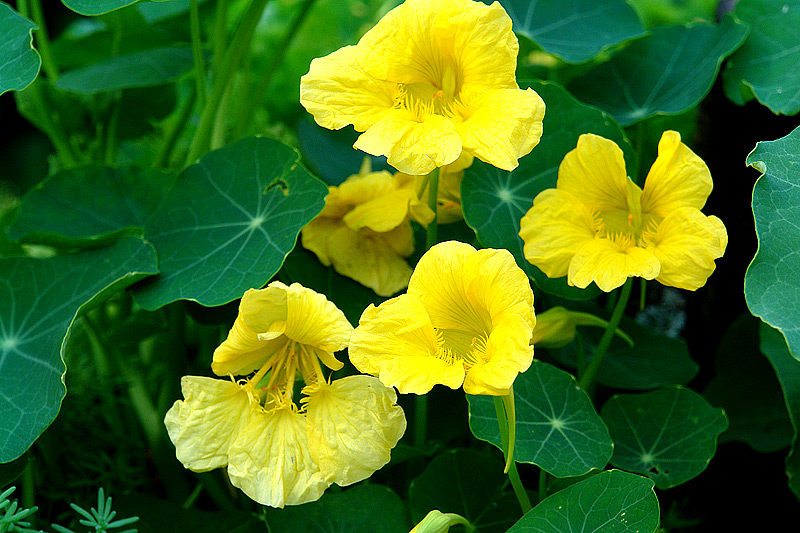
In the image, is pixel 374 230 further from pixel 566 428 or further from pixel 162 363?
pixel 162 363

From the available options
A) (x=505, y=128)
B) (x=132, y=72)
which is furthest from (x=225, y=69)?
(x=505, y=128)

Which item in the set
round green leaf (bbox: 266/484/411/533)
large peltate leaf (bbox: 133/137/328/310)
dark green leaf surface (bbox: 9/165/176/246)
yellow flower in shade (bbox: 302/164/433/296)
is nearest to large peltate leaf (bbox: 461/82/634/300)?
yellow flower in shade (bbox: 302/164/433/296)

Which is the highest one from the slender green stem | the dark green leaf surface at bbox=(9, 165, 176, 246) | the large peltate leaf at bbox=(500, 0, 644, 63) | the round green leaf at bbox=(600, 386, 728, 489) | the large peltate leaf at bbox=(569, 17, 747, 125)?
the slender green stem

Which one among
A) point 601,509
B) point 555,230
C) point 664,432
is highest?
point 555,230

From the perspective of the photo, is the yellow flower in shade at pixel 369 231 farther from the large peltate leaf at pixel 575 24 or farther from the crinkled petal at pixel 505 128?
the large peltate leaf at pixel 575 24

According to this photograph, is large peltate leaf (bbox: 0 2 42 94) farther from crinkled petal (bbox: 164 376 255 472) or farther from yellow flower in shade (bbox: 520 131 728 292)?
yellow flower in shade (bbox: 520 131 728 292)

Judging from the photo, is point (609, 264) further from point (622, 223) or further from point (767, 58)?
point (767, 58)

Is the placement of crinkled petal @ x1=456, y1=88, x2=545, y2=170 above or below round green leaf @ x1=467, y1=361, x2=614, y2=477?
above

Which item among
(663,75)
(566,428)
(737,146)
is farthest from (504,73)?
(737,146)
